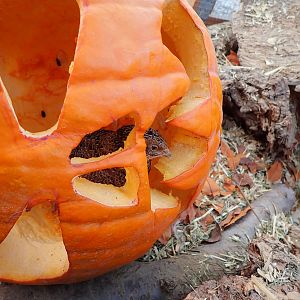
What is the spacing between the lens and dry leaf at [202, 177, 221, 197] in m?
2.51

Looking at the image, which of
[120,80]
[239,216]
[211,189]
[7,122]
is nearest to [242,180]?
[211,189]

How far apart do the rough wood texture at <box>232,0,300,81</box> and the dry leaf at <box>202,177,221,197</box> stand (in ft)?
2.14

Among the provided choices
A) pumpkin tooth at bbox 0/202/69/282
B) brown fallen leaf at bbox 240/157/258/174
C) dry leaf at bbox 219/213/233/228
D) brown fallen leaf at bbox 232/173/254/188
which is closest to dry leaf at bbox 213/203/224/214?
dry leaf at bbox 219/213/233/228

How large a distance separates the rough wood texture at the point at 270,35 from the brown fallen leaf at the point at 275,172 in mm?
416

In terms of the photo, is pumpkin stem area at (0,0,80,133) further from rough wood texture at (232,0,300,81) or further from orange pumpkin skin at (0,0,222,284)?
rough wood texture at (232,0,300,81)

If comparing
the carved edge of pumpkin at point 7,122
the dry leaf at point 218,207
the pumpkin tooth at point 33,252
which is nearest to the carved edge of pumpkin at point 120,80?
the carved edge of pumpkin at point 7,122

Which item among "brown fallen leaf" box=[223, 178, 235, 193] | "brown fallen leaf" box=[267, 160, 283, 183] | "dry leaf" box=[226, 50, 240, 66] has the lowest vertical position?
"brown fallen leaf" box=[267, 160, 283, 183]

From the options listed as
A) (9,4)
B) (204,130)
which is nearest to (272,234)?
(204,130)

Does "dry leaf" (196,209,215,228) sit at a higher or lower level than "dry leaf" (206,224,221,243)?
lower

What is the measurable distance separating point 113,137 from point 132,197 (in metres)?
0.36

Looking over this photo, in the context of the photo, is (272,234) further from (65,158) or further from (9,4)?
(9,4)

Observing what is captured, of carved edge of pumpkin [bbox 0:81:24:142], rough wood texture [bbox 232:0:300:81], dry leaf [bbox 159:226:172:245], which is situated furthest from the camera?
rough wood texture [bbox 232:0:300:81]

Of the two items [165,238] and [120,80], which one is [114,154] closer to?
[120,80]

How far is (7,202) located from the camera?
1494 mm
